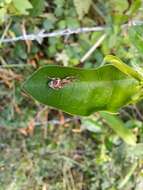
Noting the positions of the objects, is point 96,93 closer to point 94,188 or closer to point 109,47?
point 109,47

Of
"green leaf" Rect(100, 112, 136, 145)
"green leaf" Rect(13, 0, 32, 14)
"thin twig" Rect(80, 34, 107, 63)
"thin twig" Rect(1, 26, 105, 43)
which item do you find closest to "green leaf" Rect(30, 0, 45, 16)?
"green leaf" Rect(13, 0, 32, 14)

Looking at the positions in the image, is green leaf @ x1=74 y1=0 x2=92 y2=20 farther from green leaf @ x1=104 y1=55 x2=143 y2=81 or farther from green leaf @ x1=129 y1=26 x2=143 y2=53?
green leaf @ x1=104 y1=55 x2=143 y2=81

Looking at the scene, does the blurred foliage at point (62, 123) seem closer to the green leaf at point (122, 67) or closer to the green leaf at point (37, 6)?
the green leaf at point (37, 6)

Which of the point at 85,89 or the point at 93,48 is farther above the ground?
the point at 85,89

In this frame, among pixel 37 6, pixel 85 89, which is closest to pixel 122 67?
pixel 85 89

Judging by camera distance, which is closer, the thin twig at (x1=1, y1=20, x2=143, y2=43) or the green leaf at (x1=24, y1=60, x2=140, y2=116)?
the green leaf at (x1=24, y1=60, x2=140, y2=116)

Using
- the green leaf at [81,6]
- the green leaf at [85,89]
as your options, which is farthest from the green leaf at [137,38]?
the green leaf at [81,6]

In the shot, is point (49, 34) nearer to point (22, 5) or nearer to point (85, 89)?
point (22, 5)
